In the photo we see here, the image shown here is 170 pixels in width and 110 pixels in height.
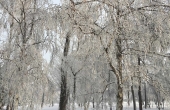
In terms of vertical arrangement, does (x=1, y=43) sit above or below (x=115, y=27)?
above

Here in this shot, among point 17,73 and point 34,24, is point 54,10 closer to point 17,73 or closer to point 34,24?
point 17,73

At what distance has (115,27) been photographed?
359 centimetres

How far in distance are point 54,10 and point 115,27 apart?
1.17 metres

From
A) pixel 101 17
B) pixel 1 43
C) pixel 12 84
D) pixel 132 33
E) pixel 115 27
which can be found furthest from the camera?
pixel 1 43

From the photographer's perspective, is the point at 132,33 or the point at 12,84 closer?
the point at 132,33

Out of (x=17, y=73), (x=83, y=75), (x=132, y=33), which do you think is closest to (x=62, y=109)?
(x=83, y=75)

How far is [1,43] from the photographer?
21.1 feet

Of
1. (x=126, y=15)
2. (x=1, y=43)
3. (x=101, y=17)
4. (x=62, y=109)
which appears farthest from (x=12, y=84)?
(x=62, y=109)

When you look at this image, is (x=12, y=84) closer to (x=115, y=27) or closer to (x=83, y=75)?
(x=115, y=27)

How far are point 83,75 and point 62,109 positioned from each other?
475 centimetres

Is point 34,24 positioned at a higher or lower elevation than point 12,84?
higher

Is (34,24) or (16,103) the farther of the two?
(34,24)

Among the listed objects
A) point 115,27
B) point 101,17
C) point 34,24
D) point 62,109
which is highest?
point 34,24

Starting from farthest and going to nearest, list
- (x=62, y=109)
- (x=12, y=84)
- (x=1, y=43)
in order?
1. (x=62, y=109)
2. (x=1, y=43)
3. (x=12, y=84)
